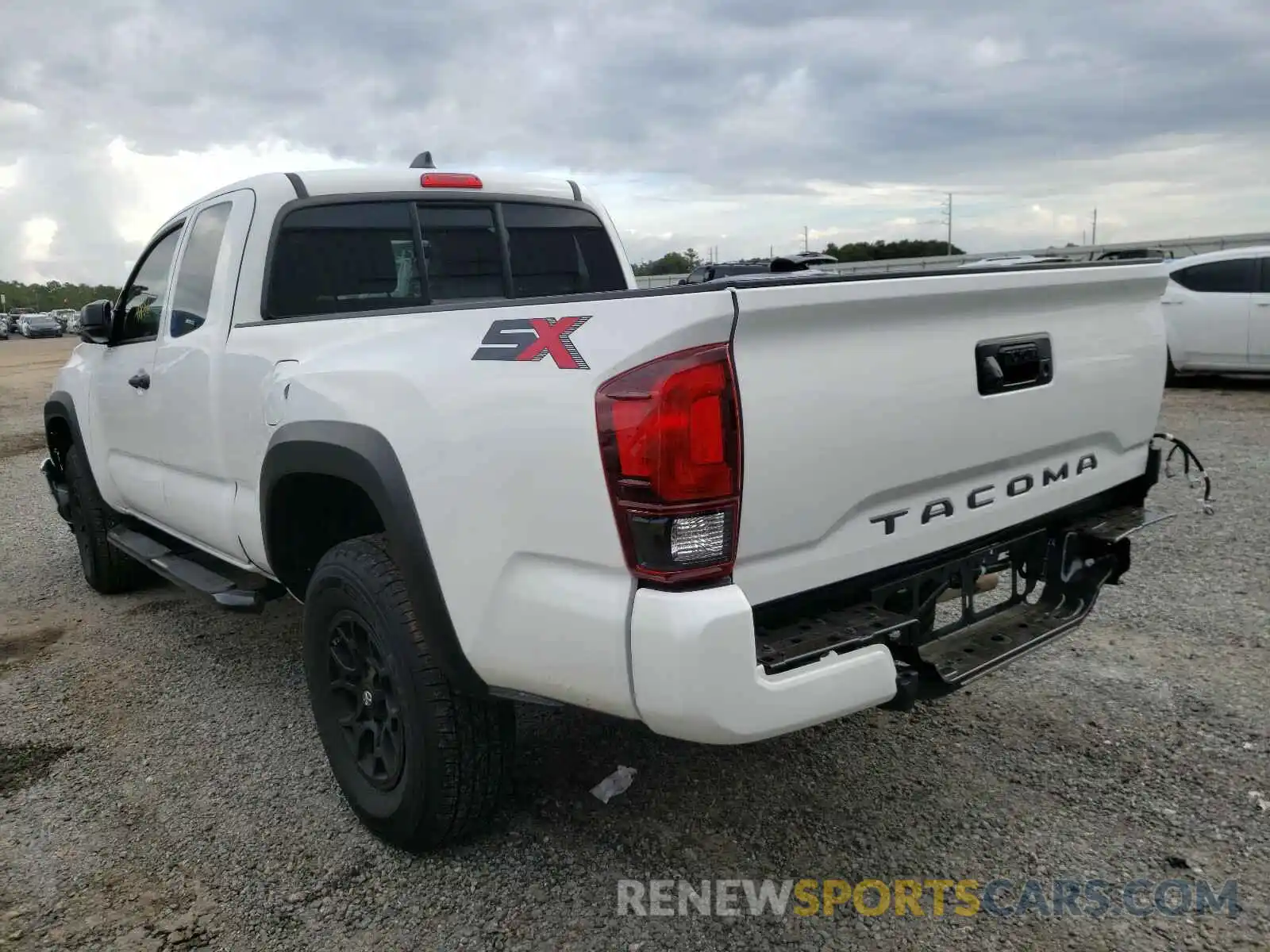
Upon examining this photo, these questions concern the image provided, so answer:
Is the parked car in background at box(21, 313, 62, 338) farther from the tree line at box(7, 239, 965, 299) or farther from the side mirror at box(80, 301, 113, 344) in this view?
the side mirror at box(80, 301, 113, 344)

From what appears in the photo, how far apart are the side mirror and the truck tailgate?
379cm

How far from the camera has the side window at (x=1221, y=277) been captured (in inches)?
448

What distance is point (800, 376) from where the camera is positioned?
7.27 feet

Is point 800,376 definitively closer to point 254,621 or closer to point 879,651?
point 879,651

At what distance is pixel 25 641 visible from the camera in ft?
16.4

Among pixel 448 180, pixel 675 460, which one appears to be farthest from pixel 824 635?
pixel 448 180

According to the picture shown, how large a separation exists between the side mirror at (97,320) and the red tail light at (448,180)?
1779 mm

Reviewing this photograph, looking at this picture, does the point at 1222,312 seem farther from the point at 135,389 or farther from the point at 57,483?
the point at 57,483

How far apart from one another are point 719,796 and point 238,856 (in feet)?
4.76

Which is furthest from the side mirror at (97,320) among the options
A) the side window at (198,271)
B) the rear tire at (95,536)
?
the rear tire at (95,536)

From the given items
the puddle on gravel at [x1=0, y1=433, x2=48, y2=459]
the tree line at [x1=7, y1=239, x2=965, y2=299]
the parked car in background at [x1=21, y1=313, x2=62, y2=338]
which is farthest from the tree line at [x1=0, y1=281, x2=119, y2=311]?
the puddle on gravel at [x1=0, y1=433, x2=48, y2=459]

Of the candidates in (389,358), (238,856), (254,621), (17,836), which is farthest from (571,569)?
(254,621)

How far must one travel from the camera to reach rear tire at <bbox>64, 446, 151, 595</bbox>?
5.36m

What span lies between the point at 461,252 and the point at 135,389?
5.38 ft
